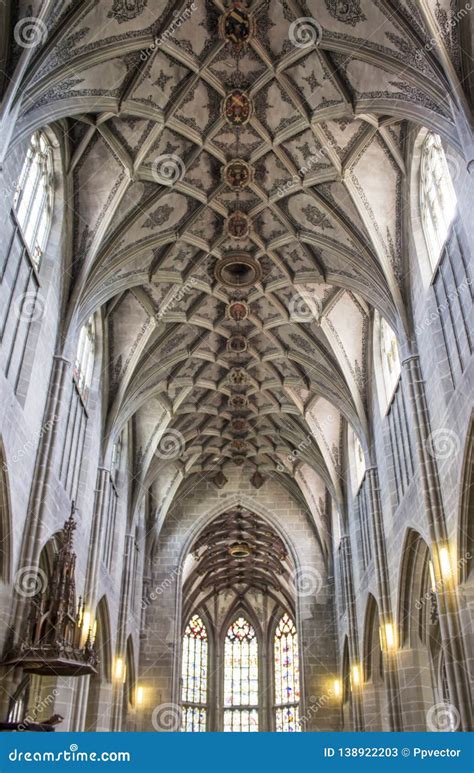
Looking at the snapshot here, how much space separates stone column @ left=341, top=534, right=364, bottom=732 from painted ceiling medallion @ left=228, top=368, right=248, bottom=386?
23.8ft

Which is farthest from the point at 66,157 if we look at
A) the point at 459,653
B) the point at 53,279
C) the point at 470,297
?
the point at 459,653

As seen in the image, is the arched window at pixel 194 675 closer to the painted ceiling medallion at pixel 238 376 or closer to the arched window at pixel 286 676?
the arched window at pixel 286 676

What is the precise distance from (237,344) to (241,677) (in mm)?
29114

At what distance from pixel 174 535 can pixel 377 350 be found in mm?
16319

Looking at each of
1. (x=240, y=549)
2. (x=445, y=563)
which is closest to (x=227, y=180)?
(x=445, y=563)

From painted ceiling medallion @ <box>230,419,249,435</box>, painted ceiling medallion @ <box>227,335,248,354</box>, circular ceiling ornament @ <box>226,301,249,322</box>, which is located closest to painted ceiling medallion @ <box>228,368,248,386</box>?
painted ceiling medallion @ <box>227,335,248,354</box>

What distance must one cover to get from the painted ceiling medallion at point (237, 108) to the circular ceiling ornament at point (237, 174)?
46.7 inches

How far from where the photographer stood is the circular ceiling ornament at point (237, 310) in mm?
23031

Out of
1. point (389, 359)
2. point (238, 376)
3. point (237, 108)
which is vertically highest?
point (238, 376)

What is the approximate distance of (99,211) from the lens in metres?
18.0

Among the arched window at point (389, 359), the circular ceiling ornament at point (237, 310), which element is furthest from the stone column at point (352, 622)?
the circular ceiling ornament at point (237, 310)

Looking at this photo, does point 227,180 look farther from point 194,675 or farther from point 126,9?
point 194,675

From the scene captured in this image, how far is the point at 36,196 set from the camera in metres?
15.7

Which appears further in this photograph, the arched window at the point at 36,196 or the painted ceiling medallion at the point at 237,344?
the painted ceiling medallion at the point at 237,344
